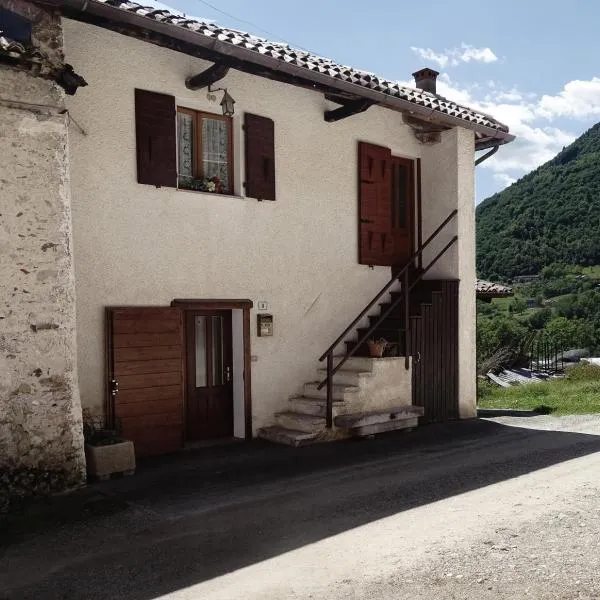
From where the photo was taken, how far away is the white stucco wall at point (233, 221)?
25.6 feet

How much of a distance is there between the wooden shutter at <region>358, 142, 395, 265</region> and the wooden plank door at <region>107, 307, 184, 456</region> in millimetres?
3727

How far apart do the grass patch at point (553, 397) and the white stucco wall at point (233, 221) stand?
4285 mm

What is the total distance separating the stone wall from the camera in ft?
20.7

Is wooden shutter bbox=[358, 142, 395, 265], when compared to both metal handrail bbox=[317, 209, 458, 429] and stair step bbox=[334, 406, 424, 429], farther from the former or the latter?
stair step bbox=[334, 406, 424, 429]

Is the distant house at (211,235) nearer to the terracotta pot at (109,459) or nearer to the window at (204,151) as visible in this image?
the window at (204,151)

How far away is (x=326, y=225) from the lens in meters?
10.2

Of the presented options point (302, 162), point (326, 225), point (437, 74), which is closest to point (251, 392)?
point (326, 225)

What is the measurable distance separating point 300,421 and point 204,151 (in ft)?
12.8

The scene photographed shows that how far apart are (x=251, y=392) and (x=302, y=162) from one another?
3.45 metres

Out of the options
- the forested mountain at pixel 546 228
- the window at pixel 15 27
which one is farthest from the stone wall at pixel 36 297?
the forested mountain at pixel 546 228

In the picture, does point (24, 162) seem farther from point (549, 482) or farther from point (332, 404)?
point (549, 482)

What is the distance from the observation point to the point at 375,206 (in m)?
11.0

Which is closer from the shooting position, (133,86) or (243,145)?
(133,86)

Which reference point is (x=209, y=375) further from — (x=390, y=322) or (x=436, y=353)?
(x=436, y=353)
